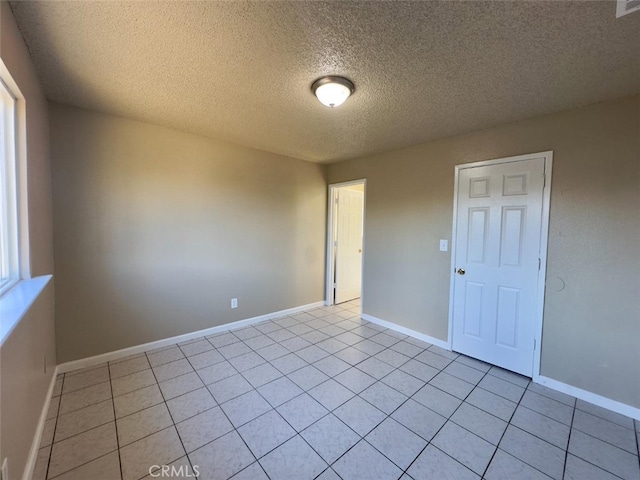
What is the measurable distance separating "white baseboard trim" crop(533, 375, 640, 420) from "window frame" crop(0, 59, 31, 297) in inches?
154

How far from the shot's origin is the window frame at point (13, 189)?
1486mm

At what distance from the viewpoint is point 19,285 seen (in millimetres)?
1590

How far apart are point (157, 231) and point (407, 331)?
314 cm

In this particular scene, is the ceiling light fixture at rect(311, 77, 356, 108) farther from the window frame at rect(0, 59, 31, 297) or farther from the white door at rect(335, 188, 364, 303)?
the white door at rect(335, 188, 364, 303)

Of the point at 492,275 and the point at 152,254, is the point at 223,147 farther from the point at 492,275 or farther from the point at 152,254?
the point at 492,275

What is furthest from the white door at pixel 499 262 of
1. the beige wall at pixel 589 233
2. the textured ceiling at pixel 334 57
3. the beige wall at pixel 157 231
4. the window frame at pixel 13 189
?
the window frame at pixel 13 189

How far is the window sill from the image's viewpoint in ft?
3.41

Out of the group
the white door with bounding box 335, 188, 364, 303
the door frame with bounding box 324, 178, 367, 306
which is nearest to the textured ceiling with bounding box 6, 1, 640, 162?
the door frame with bounding box 324, 178, 367, 306

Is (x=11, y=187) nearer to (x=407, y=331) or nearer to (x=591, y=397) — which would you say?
(x=407, y=331)

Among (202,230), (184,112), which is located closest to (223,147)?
(184,112)

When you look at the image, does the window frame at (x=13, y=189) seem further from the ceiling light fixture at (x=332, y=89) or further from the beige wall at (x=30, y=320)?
the ceiling light fixture at (x=332, y=89)

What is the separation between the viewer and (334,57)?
5.32 feet

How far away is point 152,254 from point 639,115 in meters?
4.29

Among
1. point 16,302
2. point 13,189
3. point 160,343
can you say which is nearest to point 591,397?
point 16,302
